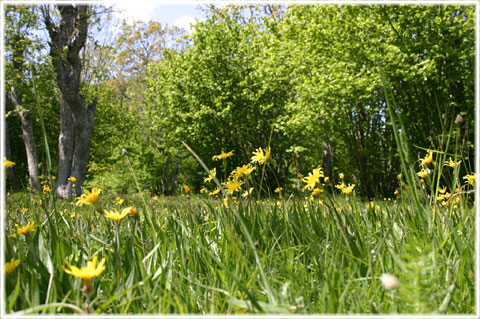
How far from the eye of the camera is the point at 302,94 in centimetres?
1003

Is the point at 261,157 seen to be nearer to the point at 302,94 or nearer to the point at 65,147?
the point at 302,94

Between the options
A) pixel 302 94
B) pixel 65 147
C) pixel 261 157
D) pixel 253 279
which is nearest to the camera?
pixel 253 279

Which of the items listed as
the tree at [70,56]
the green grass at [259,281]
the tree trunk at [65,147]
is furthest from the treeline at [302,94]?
the green grass at [259,281]

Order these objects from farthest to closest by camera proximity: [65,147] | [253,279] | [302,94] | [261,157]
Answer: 1. [65,147]
2. [302,94]
3. [261,157]
4. [253,279]

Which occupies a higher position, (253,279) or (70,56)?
(70,56)

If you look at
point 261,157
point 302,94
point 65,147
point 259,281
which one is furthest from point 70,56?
point 259,281

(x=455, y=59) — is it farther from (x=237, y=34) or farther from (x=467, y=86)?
(x=237, y=34)

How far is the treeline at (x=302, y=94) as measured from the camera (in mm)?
7871

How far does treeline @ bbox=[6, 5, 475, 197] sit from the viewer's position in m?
7.87

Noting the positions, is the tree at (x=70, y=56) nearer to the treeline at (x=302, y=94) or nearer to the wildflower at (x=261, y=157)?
the treeline at (x=302, y=94)

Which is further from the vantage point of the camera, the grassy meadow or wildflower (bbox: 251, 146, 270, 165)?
wildflower (bbox: 251, 146, 270, 165)

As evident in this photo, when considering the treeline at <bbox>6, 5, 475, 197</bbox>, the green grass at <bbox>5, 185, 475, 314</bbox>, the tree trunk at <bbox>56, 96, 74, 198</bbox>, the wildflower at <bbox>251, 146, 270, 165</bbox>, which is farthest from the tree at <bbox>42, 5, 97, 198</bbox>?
the green grass at <bbox>5, 185, 475, 314</bbox>

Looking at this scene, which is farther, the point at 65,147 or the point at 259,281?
the point at 65,147

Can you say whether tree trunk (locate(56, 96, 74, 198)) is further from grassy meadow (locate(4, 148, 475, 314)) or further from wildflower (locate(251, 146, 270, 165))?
grassy meadow (locate(4, 148, 475, 314))
